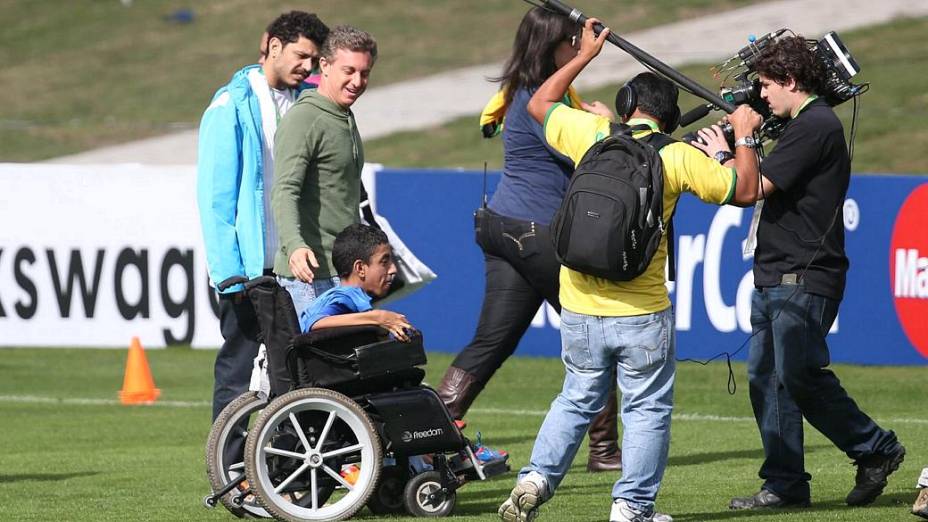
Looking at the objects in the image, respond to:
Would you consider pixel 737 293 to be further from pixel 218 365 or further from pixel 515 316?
pixel 218 365

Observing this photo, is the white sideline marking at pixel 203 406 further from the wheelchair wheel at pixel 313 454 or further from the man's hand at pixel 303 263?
the man's hand at pixel 303 263

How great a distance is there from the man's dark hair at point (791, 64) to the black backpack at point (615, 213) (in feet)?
3.19

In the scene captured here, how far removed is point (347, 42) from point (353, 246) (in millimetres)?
812

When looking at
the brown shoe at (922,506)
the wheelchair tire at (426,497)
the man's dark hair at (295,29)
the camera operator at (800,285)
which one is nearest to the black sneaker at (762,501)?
the camera operator at (800,285)

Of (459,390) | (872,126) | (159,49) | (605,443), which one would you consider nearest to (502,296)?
(459,390)

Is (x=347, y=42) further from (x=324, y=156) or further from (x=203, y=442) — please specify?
(x=203, y=442)

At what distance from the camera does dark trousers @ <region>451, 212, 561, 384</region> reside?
7.68 meters

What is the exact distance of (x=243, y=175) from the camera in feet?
23.7

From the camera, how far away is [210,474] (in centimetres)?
680

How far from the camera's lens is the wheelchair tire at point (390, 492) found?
22.3 feet

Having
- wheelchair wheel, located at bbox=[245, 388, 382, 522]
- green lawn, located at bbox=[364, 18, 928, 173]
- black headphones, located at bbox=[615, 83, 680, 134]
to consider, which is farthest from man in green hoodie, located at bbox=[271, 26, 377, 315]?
green lawn, located at bbox=[364, 18, 928, 173]

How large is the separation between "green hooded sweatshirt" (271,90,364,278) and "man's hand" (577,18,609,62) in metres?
1.13

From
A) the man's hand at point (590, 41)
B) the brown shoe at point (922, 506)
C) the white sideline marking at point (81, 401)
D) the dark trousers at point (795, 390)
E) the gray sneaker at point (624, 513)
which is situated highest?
the man's hand at point (590, 41)

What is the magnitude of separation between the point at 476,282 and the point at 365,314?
6610 millimetres
